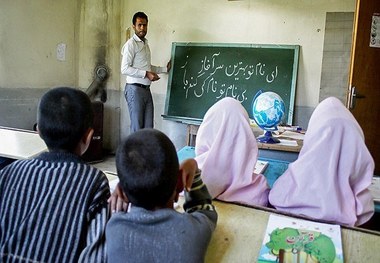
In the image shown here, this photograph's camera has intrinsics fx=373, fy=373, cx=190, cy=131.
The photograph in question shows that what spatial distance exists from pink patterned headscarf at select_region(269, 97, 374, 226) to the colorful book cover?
0.09 m

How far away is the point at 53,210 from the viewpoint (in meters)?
1.00

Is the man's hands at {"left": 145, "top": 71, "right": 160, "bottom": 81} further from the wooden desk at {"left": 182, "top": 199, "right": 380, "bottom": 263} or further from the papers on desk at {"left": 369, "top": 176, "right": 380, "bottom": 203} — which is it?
the wooden desk at {"left": 182, "top": 199, "right": 380, "bottom": 263}

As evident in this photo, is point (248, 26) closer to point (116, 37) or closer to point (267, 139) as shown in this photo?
point (116, 37)

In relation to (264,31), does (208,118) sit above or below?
below

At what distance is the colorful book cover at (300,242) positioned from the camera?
37.7 inches

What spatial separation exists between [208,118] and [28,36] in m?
3.63

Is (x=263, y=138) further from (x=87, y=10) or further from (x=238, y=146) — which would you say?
(x=87, y=10)

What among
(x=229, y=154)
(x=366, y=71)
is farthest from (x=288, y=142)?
(x=229, y=154)

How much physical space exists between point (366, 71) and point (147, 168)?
2.74 metres

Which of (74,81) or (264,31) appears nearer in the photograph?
(264,31)

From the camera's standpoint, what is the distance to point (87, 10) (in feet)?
15.8

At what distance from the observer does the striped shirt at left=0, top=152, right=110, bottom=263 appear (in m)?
1.00

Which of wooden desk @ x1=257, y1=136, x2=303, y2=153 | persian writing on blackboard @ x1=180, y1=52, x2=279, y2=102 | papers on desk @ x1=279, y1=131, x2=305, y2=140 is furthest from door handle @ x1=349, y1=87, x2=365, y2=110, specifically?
persian writing on blackboard @ x1=180, y1=52, x2=279, y2=102

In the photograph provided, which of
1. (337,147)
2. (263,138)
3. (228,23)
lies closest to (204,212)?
(337,147)
